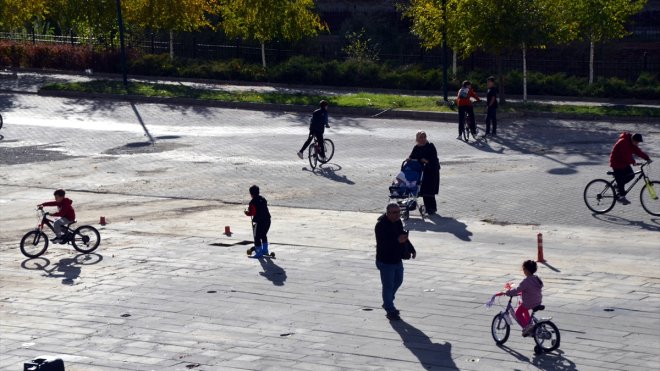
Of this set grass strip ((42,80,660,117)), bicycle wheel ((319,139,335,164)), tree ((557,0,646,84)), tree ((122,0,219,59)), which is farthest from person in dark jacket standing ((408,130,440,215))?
tree ((122,0,219,59))

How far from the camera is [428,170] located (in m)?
20.9

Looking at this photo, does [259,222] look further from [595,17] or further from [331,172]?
[595,17]

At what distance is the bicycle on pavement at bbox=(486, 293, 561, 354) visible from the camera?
12305 millimetres

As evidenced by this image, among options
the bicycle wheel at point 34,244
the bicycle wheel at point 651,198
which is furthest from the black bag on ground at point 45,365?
the bicycle wheel at point 651,198

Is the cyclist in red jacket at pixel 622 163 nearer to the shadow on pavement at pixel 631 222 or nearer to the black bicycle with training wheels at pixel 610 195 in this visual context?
the black bicycle with training wheels at pixel 610 195

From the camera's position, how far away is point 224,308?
1475cm

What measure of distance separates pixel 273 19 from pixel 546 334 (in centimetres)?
3098

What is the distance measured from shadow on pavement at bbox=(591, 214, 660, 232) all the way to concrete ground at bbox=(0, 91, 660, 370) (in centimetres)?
7

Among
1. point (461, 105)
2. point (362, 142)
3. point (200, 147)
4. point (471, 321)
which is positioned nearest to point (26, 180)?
point (200, 147)

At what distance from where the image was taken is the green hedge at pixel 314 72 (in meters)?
36.8

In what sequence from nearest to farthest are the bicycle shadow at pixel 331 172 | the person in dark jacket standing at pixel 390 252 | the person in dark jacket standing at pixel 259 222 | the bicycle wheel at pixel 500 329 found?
the bicycle wheel at pixel 500 329 < the person in dark jacket standing at pixel 390 252 < the person in dark jacket standing at pixel 259 222 < the bicycle shadow at pixel 331 172

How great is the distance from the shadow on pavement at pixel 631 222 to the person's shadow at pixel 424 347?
23.7 feet

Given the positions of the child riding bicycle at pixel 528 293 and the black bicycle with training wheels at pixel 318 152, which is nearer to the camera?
the child riding bicycle at pixel 528 293

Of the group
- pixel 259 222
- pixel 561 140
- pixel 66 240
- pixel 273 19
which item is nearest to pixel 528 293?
pixel 259 222
